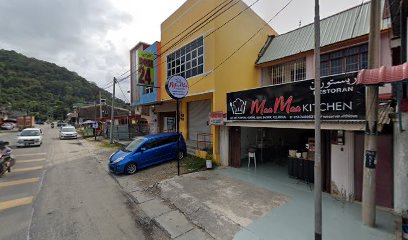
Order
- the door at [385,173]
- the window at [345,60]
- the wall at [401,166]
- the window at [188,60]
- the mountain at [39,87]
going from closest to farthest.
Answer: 1. the wall at [401,166]
2. the door at [385,173]
3. the window at [345,60]
4. the window at [188,60]
5. the mountain at [39,87]

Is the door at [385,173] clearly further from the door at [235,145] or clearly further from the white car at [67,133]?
the white car at [67,133]

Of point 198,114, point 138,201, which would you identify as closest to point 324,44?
point 198,114

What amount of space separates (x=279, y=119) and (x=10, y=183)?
1177cm

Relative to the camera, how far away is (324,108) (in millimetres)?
6273

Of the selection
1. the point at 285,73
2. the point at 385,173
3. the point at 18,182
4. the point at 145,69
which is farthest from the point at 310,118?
the point at 145,69

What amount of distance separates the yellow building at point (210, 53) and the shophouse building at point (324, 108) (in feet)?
4.17

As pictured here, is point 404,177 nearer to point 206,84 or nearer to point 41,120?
point 206,84

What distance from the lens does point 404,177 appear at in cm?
477

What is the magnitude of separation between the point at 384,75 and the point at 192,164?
8.88 metres

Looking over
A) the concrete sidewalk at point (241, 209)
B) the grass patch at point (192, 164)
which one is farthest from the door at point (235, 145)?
the grass patch at point (192, 164)

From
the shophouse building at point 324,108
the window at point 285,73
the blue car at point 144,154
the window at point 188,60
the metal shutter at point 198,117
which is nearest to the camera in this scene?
the shophouse building at point 324,108

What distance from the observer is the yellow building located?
11.5 metres

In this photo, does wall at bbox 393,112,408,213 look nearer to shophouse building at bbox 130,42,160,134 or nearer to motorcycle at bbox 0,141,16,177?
shophouse building at bbox 130,42,160,134

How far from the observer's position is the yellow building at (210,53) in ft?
37.8
